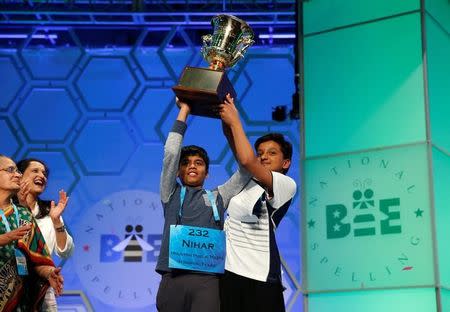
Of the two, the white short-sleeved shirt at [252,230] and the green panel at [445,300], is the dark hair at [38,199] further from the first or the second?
the green panel at [445,300]

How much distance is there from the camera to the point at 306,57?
496 centimetres

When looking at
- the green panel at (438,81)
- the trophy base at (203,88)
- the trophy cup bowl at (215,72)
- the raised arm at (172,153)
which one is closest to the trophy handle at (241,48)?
the trophy cup bowl at (215,72)

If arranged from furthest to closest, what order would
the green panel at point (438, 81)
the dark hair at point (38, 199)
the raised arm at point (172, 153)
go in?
the green panel at point (438, 81) → the dark hair at point (38, 199) → the raised arm at point (172, 153)

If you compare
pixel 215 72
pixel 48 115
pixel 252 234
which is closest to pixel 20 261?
pixel 252 234

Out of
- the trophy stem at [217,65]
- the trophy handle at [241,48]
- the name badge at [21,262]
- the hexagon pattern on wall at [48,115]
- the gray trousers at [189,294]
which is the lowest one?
the gray trousers at [189,294]

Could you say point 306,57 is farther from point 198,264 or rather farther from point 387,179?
point 198,264

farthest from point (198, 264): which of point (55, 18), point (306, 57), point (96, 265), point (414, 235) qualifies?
point (55, 18)

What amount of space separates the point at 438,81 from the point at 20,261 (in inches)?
94.9

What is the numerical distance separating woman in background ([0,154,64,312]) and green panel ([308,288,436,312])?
5.10 ft

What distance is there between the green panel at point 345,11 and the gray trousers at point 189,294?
2149mm

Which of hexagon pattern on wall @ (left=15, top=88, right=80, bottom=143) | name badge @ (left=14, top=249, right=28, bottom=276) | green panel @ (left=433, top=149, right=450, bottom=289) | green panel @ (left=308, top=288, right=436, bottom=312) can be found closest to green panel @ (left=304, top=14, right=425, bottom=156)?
green panel @ (left=433, top=149, right=450, bottom=289)

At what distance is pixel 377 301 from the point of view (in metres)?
4.40

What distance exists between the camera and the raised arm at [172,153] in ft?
10.8

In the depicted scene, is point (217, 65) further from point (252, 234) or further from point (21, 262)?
point (21, 262)
